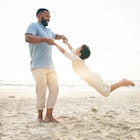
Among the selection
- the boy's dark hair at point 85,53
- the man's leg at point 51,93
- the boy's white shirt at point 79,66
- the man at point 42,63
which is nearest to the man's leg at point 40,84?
the man at point 42,63

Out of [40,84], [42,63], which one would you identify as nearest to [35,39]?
[42,63]

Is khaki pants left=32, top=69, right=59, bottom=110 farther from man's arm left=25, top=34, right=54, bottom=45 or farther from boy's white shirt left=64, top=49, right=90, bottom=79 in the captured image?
man's arm left=25, top=34, right=54, bottom=45

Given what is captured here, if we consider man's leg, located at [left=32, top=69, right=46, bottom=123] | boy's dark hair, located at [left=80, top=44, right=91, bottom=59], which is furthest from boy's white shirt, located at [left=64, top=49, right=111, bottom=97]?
man's leg, located at [left=32, top=69, right=46, bottom=123]

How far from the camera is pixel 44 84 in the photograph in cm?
566

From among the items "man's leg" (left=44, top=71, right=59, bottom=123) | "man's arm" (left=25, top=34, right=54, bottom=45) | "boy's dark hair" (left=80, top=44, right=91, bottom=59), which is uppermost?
"man's arm" (left=25, top=34, right=54, bottom=45)

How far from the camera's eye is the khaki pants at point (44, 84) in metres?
5.62

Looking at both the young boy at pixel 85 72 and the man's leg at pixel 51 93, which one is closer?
the young boy at pixel 85 72

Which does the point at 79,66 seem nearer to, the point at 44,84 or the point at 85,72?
the point at 85,72

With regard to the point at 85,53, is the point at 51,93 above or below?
below

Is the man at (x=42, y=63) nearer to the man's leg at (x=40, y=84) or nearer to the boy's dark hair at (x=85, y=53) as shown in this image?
the man's leg at (x=40, y=84)

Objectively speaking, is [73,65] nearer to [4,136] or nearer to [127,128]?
[127,128]

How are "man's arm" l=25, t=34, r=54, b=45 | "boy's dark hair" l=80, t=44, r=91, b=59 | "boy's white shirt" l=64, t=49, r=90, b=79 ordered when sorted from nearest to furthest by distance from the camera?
"man's arm" l=25, t=34, r=54, b=45 < "boy's white shirt" l=64, t=49, r=90, b=79 < "boy's dark hair" l=80, t=44, r=91, b=59

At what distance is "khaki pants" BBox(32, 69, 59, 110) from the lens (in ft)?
18.4

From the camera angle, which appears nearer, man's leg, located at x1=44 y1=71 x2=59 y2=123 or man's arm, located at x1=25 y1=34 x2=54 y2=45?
man's arm, located at x1=25 y1=34 x2=54 y2=45
